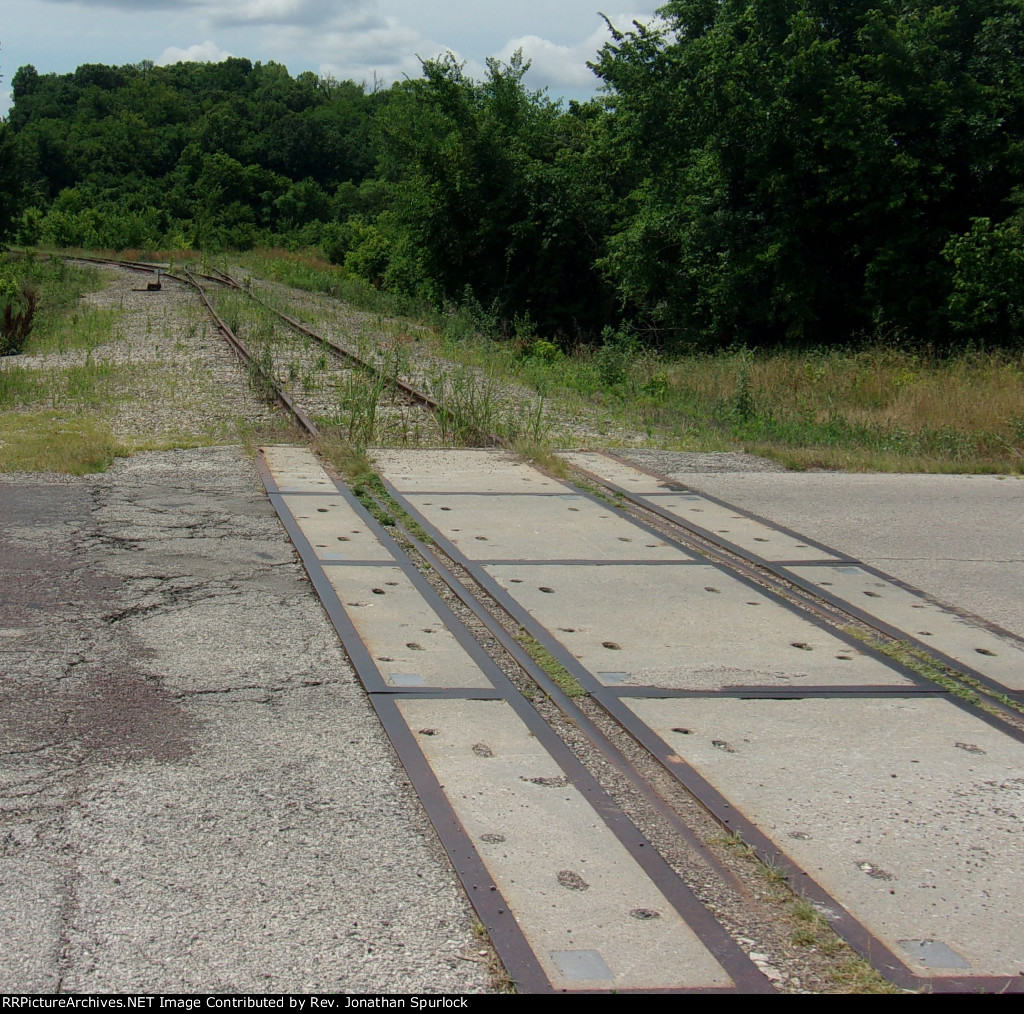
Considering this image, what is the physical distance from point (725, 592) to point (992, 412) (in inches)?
287

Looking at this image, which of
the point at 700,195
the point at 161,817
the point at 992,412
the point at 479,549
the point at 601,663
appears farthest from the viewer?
the point at 700,195

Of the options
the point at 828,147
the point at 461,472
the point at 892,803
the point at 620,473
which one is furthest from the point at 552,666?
the point at 828,147

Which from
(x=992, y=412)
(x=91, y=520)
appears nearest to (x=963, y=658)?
(x=91, y=520)

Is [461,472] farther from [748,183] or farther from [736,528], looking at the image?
[748,183]

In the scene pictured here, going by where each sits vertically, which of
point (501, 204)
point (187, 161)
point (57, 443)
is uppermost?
point (187, 161)

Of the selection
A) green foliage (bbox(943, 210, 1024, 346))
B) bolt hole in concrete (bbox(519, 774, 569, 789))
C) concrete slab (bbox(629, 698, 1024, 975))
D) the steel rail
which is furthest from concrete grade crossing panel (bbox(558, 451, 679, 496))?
green foliage (bbox(943, 210, 1024, 346))

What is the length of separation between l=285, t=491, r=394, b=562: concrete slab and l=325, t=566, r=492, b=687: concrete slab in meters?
0.31

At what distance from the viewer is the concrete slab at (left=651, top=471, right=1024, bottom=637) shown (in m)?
6.31

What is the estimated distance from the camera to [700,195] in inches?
896

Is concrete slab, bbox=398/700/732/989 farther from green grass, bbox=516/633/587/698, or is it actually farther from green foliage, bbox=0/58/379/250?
green foliage, bbox=0/58/379/250

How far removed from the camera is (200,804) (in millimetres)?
3320

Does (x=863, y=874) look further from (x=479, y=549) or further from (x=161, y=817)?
(x=479, y=549)

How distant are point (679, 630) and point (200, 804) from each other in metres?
2.55

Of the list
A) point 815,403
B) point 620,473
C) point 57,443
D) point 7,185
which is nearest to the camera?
point 620,473
